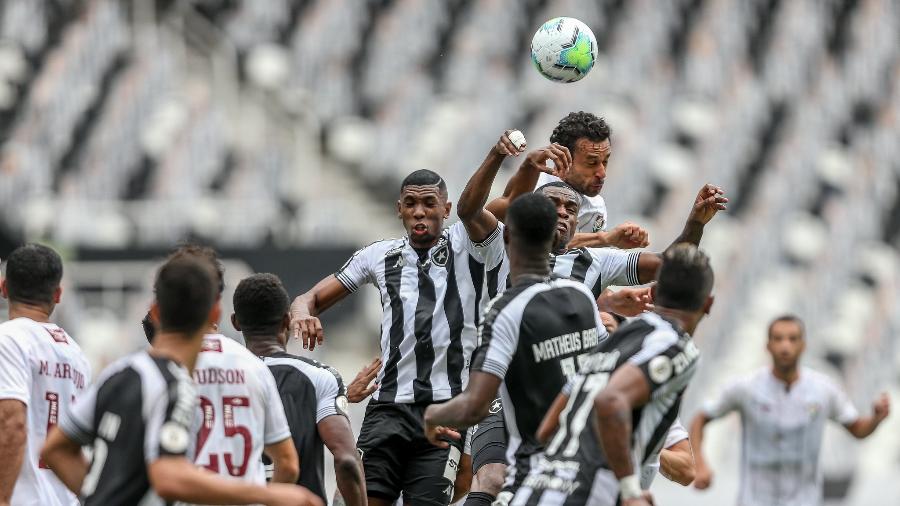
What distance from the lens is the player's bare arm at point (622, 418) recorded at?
19.4 feet

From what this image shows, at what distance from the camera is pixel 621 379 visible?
5969 mm

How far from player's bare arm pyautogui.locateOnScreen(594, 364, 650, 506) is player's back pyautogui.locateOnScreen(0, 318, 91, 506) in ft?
10.5

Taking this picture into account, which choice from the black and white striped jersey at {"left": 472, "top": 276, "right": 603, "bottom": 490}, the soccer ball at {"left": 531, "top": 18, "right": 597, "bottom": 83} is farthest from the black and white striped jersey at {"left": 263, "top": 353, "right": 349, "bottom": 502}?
the soccer ball at {"left": 531, "top": 18, "right": 597, "bottom": 83}

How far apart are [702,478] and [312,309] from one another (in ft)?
11.3

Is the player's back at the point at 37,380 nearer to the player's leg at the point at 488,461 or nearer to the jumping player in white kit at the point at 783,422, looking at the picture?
the player's leg at the point at 488,461

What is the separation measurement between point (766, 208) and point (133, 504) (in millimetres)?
20339

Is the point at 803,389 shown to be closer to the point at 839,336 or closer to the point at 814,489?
the point at 814,489

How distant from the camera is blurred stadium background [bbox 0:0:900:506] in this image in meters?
20.7

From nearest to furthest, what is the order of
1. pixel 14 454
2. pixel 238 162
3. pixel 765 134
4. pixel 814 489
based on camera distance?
pixel 14 454
pixel 814 489
pixel 238 162
pixel 765 134

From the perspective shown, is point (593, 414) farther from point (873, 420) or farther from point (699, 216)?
point (873, 420)

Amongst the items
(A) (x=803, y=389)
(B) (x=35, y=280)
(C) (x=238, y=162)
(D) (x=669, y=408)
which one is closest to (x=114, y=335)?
(C) (x=238, y=162)

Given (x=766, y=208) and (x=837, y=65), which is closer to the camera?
(x=766, y=208)

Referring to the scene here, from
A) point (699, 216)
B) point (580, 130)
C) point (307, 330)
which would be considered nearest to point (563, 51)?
point (580, 130)

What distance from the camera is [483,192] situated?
7.93 metres
